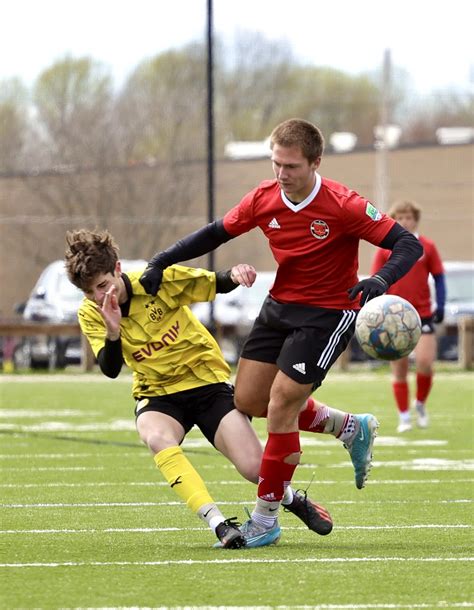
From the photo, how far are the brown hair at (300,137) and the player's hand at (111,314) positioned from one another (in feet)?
3.30

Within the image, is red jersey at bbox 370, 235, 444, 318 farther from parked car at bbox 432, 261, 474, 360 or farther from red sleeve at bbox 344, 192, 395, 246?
parked car at bbox 432, 261, 474, 360

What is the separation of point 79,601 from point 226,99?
32.2m

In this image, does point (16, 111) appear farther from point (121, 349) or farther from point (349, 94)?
point (121, 349)

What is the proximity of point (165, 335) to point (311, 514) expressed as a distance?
1084 mm

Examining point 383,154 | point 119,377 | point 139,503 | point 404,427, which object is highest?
point 383,154

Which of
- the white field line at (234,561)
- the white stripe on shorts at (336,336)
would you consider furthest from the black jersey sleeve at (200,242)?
the white field line at (234,561)

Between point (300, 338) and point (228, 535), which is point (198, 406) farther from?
point (228, 535)

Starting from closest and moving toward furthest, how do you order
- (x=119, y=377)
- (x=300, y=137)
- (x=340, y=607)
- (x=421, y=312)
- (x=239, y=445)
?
(x=340, y=607) < (x=300, y=137) < (x=239, y=445) < (x=421, y=312) < (x=119, y=377)

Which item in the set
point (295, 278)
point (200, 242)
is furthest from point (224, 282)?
point (295, 278)

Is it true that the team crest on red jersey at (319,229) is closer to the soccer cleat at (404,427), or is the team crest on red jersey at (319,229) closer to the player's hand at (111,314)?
the player's hand at (111,314)

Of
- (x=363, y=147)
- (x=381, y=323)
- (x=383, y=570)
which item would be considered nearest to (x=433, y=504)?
(x=381, y=323)

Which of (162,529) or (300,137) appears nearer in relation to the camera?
(300,137)

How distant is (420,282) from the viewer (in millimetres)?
12758

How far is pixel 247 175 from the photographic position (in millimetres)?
30531
